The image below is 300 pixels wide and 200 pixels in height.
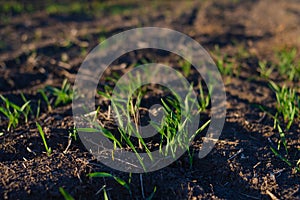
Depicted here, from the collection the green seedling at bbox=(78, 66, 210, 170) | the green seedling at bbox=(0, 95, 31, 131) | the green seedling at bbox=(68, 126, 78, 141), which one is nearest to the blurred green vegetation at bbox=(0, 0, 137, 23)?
the green seedling at bbox=(0, 95, 31, 131)

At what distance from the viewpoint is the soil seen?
208cm

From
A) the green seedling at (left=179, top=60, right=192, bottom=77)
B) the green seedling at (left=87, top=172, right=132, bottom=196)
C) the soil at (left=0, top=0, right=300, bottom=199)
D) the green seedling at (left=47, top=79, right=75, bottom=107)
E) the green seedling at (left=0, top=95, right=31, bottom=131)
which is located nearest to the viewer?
the green seedling at (left=87, top=172, right=132, bottom=196)

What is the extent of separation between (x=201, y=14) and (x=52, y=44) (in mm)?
2138

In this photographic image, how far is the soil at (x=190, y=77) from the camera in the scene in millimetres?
2084

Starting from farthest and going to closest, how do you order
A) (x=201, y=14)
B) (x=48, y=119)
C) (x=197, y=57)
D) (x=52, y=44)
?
(x=201, y=14) → (x=52, y=44) → (x=197, y=57) → (x=48, y=119)

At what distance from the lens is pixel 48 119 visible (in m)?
2.72

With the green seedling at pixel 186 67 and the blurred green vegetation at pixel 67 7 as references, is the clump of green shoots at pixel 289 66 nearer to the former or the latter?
the green seedling at pixel 186 67

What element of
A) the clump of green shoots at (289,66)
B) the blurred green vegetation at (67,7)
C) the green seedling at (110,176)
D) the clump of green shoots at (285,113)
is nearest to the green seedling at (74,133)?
the green seedling at (110,176)

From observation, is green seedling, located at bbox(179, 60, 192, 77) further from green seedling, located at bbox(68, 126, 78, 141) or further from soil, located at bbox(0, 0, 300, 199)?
green seedling, located at bbox(68, 126, 78, 141)

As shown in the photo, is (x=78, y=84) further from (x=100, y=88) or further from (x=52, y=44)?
(x=52, y=44)

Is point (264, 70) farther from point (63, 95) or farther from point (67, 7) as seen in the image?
point (67, 7)

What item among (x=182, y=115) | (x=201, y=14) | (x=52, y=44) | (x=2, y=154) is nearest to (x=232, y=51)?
(x=201, y=14)

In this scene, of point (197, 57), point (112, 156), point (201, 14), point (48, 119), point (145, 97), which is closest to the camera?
point (112, 156)

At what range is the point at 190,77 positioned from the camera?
135 inches
